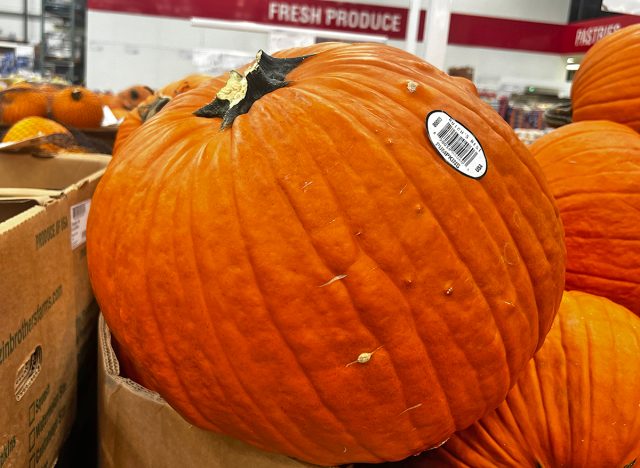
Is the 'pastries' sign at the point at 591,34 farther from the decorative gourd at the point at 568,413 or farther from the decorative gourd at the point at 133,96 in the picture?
the decorative gourd at the point at 568,413

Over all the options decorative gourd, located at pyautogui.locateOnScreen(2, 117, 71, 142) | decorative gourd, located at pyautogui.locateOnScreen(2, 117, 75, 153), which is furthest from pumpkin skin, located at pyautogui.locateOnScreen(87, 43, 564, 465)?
decorative gourd, located at pyautogui.locateOnScreen(2, 117, 71, 142)

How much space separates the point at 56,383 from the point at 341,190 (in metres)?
0.57

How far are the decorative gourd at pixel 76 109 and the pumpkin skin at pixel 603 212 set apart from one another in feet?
5.49

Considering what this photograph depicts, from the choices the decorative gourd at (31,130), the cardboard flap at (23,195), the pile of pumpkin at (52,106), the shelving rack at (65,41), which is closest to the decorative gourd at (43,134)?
the decorative gourd at (31,130)

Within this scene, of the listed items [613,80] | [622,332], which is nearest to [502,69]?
[613,80]

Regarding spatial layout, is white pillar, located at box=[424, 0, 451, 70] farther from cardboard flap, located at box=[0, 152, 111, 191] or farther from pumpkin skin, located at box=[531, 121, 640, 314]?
cardboard flap, located at box=[0, 152, 111, 191]

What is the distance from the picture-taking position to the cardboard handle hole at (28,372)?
649 mm

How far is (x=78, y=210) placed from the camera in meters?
0.90

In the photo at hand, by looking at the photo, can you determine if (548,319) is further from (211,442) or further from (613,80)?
(613,80)

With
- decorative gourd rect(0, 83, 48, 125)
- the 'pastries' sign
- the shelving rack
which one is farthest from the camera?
the shelving rack

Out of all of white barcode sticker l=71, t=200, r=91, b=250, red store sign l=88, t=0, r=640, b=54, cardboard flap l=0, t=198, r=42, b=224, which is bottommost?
white barcode sticker l=71, t=200, r=91, b=250

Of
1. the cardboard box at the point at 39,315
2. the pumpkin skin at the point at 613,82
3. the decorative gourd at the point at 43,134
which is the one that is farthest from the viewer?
the decorative gourd at the point at 43,134

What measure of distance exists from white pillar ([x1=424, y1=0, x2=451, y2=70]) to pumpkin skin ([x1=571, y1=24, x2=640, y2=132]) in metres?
0.70

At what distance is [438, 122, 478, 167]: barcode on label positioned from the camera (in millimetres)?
546
